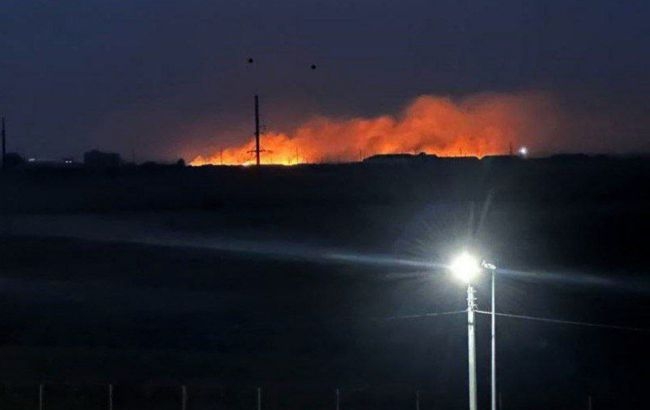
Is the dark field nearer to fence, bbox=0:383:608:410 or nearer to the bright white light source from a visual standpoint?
fence, bbox=0:383:608:410

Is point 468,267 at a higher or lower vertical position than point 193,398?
higher

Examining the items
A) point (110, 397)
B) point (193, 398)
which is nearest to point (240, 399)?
point (193, 398)

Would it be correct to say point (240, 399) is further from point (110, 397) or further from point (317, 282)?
point (317, 282)

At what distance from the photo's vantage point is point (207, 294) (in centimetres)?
3725

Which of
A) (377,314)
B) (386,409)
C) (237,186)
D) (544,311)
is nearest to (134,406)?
(386,409)

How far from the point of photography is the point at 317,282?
38.8 m

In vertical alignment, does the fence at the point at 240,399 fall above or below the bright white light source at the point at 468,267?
below

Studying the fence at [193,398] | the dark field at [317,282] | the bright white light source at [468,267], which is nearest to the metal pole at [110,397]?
the fence at [193,398]

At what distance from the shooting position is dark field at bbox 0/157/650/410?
2778cm

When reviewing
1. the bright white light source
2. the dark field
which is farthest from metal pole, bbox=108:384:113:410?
the bright white light source

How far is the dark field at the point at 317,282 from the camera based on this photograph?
27781 millimetres

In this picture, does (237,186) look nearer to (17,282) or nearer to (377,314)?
(17,282)

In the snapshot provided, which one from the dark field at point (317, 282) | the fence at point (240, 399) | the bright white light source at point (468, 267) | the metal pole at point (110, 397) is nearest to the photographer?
the bright white light source at point (468, 267)

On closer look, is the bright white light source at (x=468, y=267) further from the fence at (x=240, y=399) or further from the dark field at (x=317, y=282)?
the dark field at (x=317, y=282)
